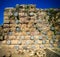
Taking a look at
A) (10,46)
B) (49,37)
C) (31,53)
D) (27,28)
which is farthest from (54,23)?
(10,46)

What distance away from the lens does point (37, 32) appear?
267 inches

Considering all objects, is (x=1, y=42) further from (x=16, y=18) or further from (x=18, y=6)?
(x=18, y=6)

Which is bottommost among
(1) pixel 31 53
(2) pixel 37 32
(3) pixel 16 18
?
(1) pixel 31 53

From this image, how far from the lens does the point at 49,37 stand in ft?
22.3

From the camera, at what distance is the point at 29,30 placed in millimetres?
6793

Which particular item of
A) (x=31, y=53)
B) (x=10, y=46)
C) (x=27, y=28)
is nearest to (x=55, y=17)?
(x=27, y=28)

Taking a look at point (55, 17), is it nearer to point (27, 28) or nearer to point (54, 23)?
point (54, 23)

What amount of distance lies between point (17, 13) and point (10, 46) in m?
1.58

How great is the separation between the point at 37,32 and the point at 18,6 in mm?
1533

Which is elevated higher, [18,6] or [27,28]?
[18,6]

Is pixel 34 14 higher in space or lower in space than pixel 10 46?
higher

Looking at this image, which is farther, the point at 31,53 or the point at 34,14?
the point at 34,14

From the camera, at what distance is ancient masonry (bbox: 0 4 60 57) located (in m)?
6.58

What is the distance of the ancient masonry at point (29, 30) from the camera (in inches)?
259
